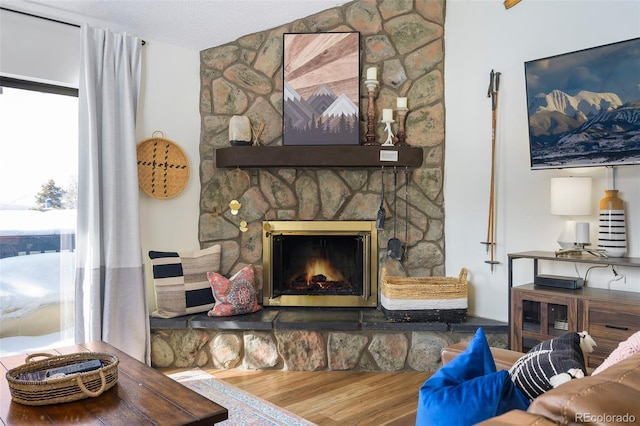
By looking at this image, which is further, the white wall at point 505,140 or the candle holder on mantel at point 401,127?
the candle holder on mantel at point 401,127

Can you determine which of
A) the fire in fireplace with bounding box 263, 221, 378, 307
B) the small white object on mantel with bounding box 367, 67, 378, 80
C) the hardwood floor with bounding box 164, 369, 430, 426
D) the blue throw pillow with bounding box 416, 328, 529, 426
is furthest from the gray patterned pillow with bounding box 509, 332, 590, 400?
the small white object on mantel with bounding box 367, 67, 378, 80

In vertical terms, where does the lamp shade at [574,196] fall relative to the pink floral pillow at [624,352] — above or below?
above

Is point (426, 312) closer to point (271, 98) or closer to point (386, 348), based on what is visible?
point (386, 348)

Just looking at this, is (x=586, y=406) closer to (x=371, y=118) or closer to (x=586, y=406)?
(x=586, y=406)

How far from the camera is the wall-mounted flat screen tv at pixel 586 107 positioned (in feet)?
8.24

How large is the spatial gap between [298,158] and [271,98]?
23.3 inches

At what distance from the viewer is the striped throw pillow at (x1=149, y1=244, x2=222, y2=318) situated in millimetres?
3377

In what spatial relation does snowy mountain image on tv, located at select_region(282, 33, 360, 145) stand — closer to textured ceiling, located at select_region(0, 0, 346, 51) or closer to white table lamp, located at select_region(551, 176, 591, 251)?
textured ceiling, located at select_region(0, 0, 346, 51)

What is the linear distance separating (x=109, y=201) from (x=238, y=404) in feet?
5.09

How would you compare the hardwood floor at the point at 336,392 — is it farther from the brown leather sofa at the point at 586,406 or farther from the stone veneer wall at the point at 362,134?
the brown leather sofa at the point at 586,406

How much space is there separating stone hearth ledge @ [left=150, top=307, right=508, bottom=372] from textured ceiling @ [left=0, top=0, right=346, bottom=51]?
204 centimetres

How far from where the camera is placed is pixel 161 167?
3.54 metres

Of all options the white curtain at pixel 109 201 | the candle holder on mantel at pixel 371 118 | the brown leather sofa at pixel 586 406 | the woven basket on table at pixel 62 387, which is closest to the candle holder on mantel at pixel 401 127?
the candle holder on mantel at pixel 371 118

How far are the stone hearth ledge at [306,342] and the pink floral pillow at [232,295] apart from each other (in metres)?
0.10
